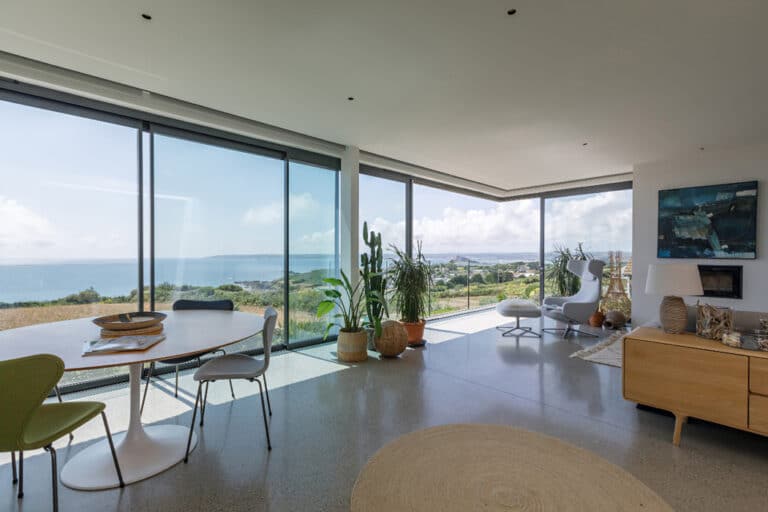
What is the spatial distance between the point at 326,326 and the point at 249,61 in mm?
3565

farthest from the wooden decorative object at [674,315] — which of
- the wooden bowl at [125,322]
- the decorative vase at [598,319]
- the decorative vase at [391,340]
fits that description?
the decorative vase at [598,319]

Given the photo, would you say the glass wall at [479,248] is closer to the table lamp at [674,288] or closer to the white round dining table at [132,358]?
the table lamp at [674,288]

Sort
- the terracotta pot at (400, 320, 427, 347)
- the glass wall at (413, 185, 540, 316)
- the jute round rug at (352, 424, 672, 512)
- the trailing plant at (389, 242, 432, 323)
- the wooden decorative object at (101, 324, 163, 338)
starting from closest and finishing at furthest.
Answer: the jute round rug at (352, 424, 672, 512)
the wooden decorative object at (101, 324, 163, 338)
the trailing plant at (389, 242, 432, 323)
the terracotta pot at (400, 320, 427, 347)
the glass wall at (413, 185, 540, 316)

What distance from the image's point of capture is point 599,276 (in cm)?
578

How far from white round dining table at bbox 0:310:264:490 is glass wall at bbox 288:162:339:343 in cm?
235

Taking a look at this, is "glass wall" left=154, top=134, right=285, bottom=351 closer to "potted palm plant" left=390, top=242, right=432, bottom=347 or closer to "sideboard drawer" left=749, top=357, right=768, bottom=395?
"potted palm plant" left=390, top=242, right=432, bottom=347

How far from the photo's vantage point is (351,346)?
442 cm

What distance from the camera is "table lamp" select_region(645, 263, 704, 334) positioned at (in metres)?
2.70

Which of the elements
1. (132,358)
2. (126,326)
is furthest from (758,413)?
(126,326)

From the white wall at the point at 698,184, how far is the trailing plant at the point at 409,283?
3633 mm

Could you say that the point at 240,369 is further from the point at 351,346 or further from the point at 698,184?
the point at 698,184

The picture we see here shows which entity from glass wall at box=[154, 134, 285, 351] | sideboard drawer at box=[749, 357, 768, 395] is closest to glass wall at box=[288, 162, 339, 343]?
glass wall at box=[154, 134, 285, 351]

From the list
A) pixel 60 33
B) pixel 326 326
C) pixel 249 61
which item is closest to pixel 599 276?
pixel 326 326

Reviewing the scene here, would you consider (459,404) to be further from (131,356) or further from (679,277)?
(131,356)
